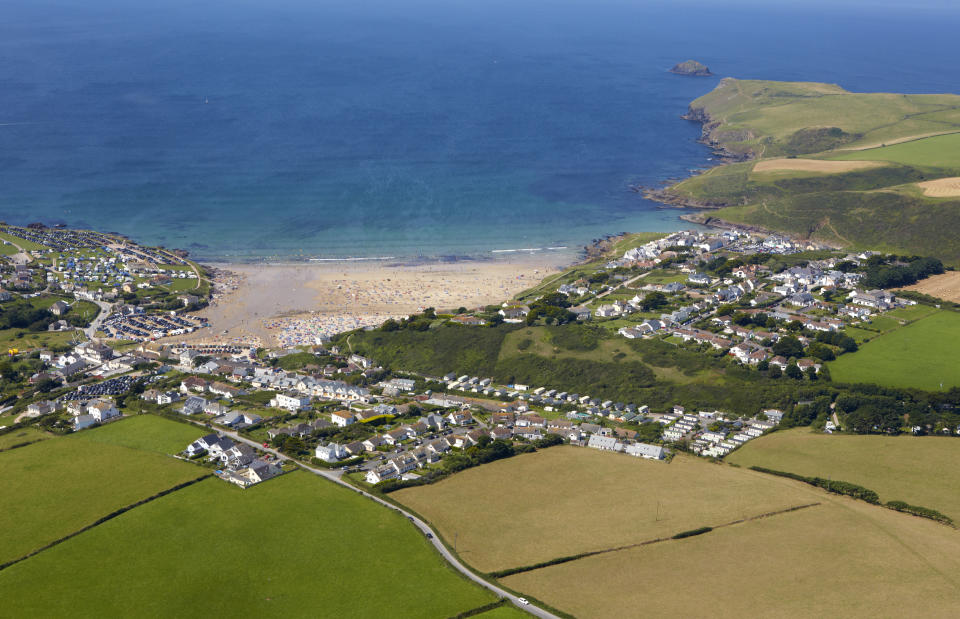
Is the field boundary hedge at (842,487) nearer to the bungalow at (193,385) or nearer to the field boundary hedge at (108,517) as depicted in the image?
the field boundary hedge at (108,517)

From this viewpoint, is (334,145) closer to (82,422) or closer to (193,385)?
(193,385)

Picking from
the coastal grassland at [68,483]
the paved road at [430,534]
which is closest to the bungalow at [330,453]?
the paved road at [430,534]

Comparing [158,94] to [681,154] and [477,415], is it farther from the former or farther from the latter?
[477,415]

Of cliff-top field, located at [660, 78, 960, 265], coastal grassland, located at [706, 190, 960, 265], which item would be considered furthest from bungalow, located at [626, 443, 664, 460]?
cliff-top field, located at [660, 78, 960, 265]

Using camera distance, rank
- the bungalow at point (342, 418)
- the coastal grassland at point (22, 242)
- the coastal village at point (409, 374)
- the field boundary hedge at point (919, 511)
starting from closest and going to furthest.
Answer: the field boundary hedge at point (919, 511), the coastal village at point (409, 374), the bungalow at point (342, 418), the coastal grassland at point (22, 242)

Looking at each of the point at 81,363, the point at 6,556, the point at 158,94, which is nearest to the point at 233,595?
the point at 6,556

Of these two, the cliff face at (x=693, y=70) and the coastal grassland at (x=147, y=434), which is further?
the cliff face at (x=693, y=70)
